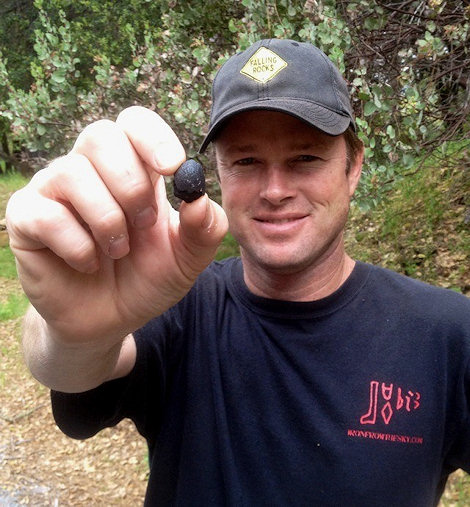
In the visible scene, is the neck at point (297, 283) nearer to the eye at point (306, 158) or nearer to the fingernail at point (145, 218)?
the eye at point (306, 158)

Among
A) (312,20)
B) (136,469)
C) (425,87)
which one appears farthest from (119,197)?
(136,469)

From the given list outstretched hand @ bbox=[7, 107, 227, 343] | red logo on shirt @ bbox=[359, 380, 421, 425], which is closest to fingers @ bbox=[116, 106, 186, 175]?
outstretched hand @ bbox=[7, 107, 227, 343]

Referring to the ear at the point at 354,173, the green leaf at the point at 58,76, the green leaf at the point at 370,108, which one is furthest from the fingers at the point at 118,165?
the green leaf at the point at 58,76

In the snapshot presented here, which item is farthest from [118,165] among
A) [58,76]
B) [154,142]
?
[58,76]

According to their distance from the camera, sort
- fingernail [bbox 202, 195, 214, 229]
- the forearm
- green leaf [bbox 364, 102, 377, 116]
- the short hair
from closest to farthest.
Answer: fingernail [bbox 202, 195, 214, 229] → the forearm → the short hair → green leaf [bbox 364, 102, 377, 116]

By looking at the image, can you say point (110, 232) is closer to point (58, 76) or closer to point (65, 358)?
point (65, 358)

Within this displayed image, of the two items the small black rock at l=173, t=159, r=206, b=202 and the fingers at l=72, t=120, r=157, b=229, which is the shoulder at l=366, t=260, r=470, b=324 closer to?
the small black rock at l=173, t=159, r=206, b=202
